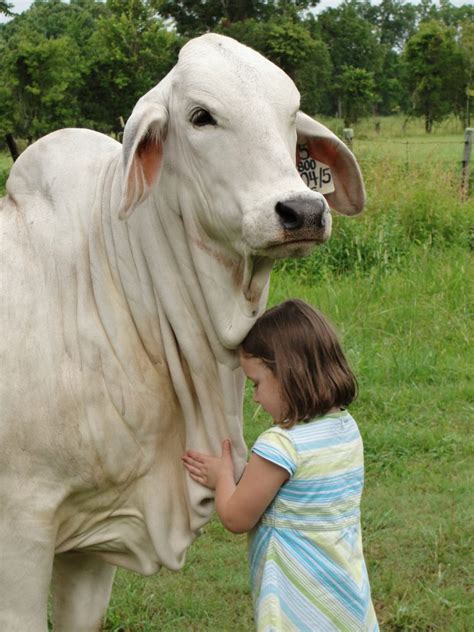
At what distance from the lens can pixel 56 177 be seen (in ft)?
7.54

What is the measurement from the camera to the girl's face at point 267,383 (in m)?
2.20

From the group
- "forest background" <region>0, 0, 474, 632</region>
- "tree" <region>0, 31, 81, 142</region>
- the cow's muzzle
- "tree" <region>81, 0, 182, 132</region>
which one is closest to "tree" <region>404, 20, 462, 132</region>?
"tree" <region>81, 0, 182, 132</region>

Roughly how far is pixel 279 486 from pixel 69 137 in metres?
0.96

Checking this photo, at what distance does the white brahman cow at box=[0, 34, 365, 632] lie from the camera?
6.66 feet

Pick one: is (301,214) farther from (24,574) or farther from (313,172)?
(24,574)

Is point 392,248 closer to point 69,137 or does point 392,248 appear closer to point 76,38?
point 69,137

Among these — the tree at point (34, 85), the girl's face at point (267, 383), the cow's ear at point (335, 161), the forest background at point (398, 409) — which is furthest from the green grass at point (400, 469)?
the tree at point (34, 85)

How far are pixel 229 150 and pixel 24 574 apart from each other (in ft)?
3.31

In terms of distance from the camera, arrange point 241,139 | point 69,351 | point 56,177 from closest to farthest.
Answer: point 241,139 < point 69,351 < point 56,177

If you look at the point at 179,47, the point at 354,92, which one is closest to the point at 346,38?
the point at 354,92

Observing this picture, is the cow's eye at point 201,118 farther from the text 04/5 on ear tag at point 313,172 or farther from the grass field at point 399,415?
the grass field at point 399,415

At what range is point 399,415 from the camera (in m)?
5.09

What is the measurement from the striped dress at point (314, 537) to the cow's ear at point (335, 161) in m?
0.58

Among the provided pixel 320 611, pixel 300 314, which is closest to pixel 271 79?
pixel 300 314
